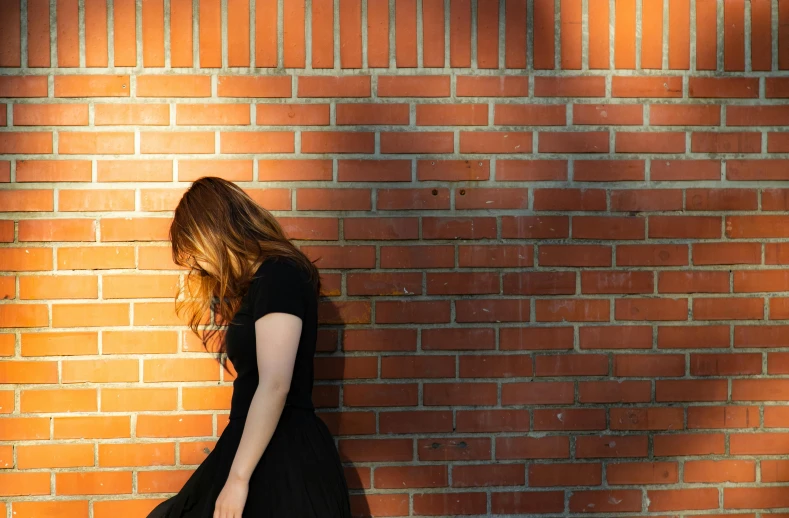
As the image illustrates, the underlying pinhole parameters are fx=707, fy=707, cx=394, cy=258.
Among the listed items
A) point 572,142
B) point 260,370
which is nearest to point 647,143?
point 572,142

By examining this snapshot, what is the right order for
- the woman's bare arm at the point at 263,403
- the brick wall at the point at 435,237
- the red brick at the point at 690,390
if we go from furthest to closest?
the red brick at the point at 690,390 < the brick wall at the point at 435,237 < the woman's bare arm at the point at 263,403

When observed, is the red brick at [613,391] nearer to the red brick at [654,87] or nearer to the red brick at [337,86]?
the red brick at [654,87]

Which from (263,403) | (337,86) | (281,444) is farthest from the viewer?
(337,86)

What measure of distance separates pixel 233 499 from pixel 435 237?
1.15m

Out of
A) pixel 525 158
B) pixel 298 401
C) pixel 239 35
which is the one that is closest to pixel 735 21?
pixel 525 158

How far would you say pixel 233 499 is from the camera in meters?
2.03

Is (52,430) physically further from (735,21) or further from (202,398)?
(735,21)

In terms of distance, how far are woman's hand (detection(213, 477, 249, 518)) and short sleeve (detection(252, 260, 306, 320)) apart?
1.58 feet

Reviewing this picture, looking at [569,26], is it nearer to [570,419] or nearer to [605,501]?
[570,419]

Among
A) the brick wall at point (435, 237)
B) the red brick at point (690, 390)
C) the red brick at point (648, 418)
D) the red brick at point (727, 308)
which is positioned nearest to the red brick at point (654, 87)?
the brick wall at point (435, 237)

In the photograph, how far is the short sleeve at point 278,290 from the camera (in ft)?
6.73

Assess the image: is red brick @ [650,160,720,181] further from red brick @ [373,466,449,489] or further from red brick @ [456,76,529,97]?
red brick @ [373,466,449,489]

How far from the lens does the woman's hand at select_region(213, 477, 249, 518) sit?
6.66 feet

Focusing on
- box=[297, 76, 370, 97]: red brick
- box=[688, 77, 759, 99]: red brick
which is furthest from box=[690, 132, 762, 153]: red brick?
box=[297, 76, 370, 97]: red brick
